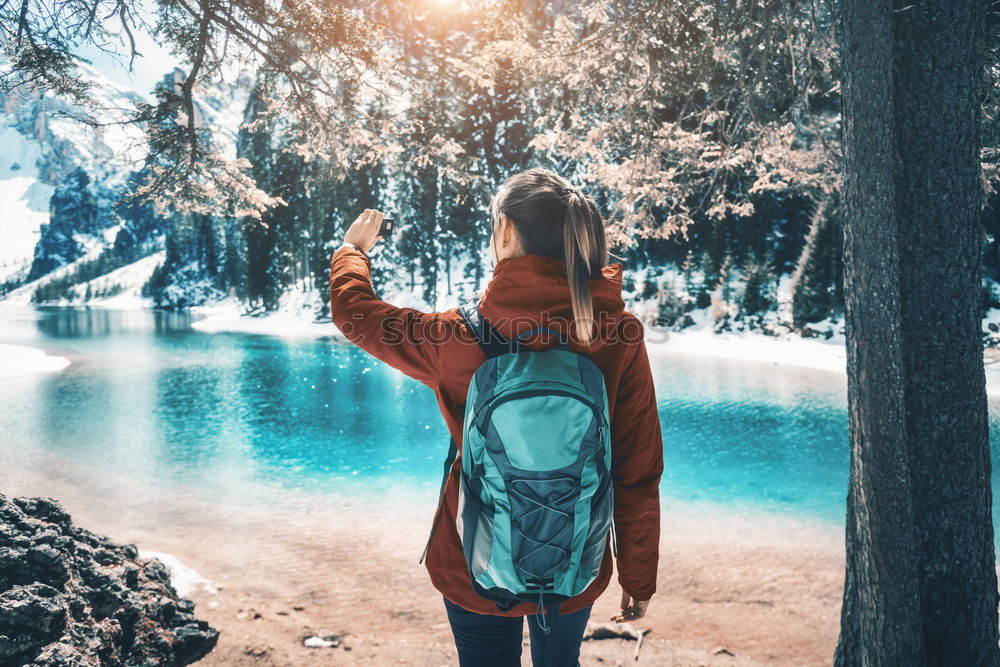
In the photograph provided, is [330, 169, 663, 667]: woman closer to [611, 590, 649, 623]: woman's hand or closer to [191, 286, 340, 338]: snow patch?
[611, 590, 649, 623]: woman's hand

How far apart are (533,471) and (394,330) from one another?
0.48m

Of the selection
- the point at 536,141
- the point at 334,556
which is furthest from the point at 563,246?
the point at 334,556

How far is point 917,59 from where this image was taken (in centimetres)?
214

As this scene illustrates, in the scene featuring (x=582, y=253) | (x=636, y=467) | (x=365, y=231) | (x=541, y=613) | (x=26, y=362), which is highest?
(x=365, y=231)

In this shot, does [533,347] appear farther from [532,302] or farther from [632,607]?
[632,607]

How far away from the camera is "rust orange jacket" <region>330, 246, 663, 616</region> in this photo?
140cm

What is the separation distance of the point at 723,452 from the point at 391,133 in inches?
287

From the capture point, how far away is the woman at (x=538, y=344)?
1.40 m

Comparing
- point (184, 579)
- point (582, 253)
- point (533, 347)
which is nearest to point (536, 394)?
point (533, 347)

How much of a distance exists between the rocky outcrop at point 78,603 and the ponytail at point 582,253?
A: 287 centimetres

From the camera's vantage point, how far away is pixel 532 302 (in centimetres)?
139

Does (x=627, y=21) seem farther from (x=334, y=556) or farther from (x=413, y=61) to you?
(x=334, y=556)

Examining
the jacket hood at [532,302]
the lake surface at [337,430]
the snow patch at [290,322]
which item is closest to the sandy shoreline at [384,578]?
the lake surface at [337,430]

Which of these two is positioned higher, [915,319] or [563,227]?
[563,227]
